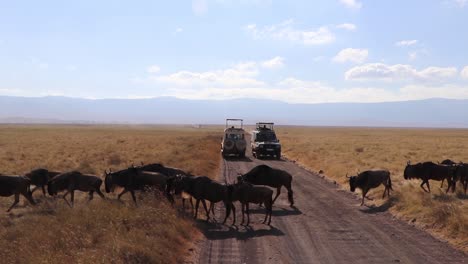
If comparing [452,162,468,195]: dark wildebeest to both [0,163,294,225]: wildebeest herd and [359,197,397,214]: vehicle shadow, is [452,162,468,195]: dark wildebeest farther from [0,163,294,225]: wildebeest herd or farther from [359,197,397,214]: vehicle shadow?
[0,163,294,225]: wildebeest herd

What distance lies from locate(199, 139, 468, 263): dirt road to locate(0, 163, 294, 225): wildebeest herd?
791 mm

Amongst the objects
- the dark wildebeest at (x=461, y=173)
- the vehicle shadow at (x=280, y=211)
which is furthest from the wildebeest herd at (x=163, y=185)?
the dark wildebeest at (x=461, y=173)

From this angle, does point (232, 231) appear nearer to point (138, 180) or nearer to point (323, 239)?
point (323, 239)

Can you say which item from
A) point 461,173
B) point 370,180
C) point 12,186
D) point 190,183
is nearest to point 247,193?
point 190,183

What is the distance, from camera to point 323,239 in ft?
47.5

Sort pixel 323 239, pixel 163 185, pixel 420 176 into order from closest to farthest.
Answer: pixel 323 239 → pixel 163 185 → pixel 420 176

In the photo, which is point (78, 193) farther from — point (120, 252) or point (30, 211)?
point (120, 252)

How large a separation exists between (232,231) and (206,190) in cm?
181

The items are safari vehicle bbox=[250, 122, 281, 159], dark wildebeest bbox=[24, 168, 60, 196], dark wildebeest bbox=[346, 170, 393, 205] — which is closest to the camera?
dark wildebeest bbox=[24, 168, 60, 196]

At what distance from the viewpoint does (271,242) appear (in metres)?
14.0

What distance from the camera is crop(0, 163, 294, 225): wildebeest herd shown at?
1631 cm

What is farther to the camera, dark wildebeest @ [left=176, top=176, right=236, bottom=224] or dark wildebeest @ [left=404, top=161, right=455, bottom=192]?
dark wildebeest @ [left=404, top=161, right=455, bottom=192]

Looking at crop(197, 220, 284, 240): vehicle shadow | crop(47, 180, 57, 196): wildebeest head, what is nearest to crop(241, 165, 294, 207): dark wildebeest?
crop(197, 220, 284, 240): vehicle shadow

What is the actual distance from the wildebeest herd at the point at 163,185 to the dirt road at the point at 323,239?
0.79 metres
